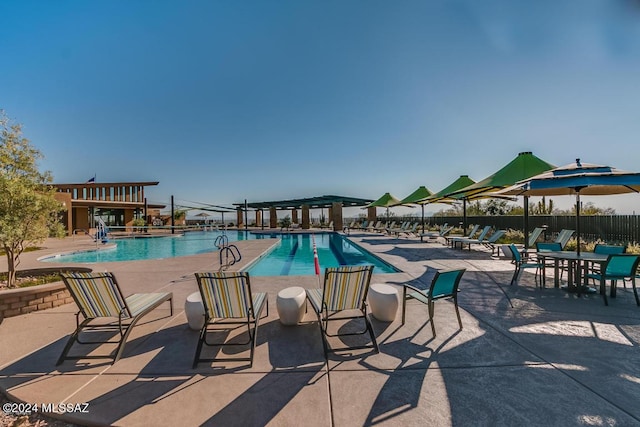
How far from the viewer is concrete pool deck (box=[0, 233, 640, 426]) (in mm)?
1840

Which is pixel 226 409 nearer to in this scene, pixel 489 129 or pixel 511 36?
pixel 511 36

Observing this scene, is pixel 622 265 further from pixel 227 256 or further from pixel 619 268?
pixel 227 256

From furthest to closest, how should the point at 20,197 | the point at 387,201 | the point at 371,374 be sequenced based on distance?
Answer: the point at 387,201 < the point at 20,197 < the point at 371,374

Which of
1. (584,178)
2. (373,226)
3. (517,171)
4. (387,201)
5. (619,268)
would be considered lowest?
(373,226)

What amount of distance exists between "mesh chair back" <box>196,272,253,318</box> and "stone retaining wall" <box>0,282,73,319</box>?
10.6 ft

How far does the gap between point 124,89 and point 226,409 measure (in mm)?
14577

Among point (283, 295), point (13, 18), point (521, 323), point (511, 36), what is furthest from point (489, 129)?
point (13, 18)

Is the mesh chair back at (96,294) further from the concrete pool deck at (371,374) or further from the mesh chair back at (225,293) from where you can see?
the mesh chair back at (225,293)

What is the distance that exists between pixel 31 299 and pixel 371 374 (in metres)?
4.94

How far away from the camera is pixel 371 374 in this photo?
232 centimetres

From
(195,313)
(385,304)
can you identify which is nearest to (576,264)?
(385,304)

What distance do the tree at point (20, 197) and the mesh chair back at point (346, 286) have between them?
492 centimetres

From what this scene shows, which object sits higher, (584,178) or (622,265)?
(584,178)

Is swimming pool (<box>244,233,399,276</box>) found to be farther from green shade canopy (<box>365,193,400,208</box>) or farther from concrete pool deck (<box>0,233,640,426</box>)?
green shade canopy (<box>365,193,400,208</box>)
